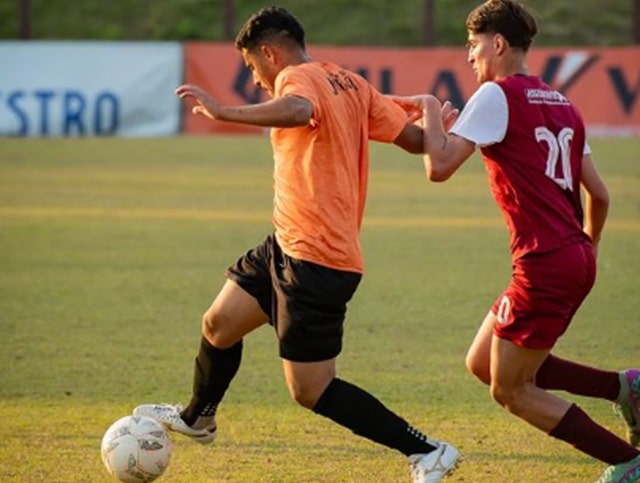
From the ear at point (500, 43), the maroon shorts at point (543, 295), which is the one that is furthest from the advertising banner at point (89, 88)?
the maroon shorts at point (543, 295)

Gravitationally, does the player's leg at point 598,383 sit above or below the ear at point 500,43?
below

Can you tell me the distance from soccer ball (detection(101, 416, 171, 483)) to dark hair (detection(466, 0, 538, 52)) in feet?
6.84

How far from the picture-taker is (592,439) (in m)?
5.72

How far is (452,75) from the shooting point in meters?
26.6

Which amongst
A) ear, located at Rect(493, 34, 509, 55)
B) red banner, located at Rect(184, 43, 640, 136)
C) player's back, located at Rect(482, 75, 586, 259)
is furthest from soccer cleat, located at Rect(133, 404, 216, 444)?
red banner, located at Rect(184, 43, 640, 136)

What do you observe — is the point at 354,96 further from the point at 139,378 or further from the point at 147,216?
the point at 147,216

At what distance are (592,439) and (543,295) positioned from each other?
0.60 m

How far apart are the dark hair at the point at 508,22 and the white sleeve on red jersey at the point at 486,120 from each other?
0.28m

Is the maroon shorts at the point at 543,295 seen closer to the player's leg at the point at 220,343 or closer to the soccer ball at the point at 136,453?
the player's leg at the point at 220,343

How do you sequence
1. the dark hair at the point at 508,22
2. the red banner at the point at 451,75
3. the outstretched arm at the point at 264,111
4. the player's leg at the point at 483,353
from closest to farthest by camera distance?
1. the outstretched arm at the point at 264,111
2. the dark hair at the point at 508,22
3. the player's leg at the point at 483,353
4. the red banner at the point at 451,75

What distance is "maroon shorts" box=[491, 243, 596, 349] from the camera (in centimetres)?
557

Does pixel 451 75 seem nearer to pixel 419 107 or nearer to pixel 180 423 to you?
pixel 180 423

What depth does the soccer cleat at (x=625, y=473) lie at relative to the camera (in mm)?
5680

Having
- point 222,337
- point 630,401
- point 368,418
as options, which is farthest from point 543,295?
point 222,337
